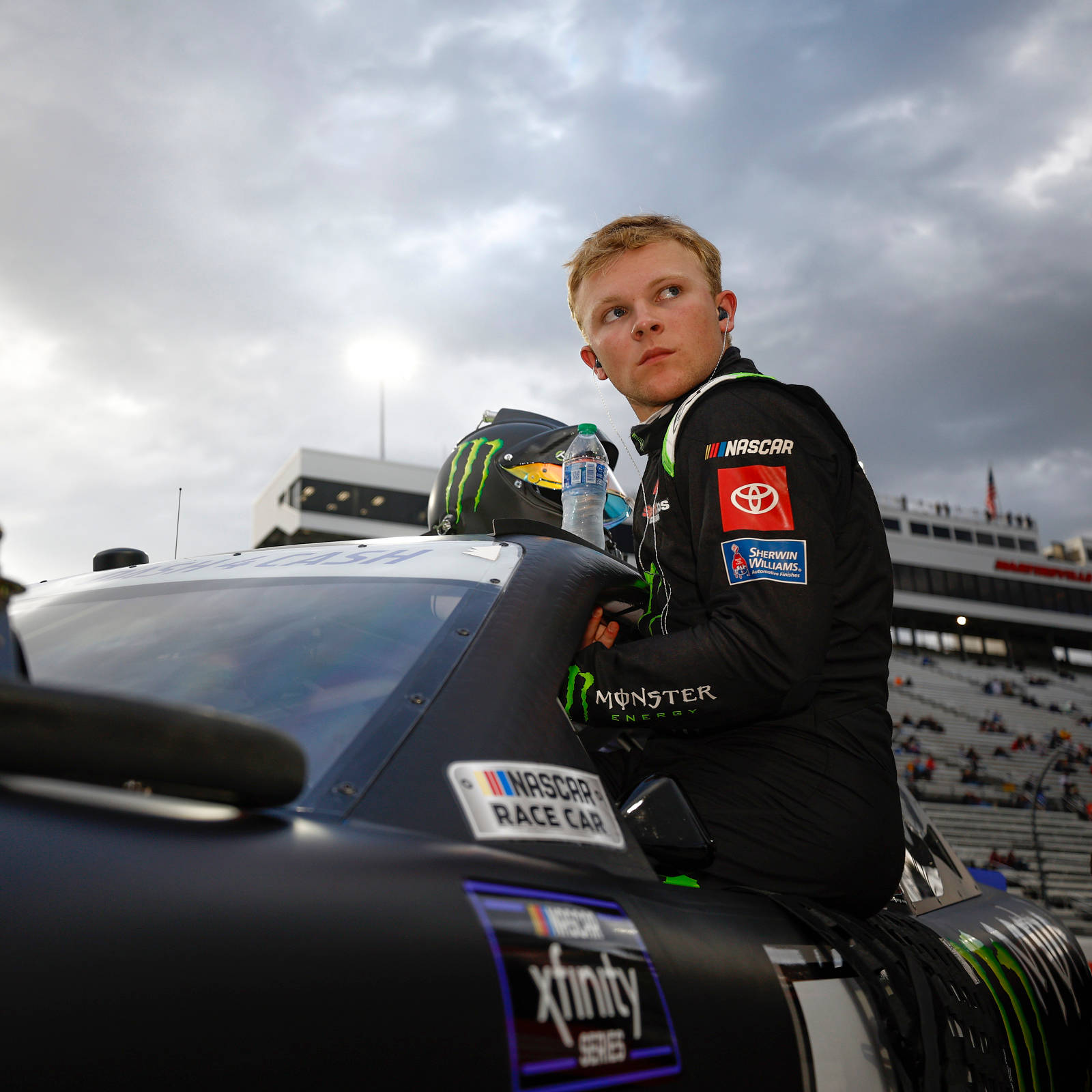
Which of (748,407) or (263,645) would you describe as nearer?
(263,645)

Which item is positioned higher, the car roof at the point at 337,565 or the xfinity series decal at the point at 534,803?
A: the car roof at the point at 337,565

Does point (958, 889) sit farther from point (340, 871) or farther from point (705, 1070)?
point (340, 871)

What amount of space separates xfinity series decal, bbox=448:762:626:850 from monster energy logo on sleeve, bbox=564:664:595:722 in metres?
0.20

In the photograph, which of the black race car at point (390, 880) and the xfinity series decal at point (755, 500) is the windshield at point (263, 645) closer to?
the black race car at point (390, 880)

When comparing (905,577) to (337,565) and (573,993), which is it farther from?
(573,993)

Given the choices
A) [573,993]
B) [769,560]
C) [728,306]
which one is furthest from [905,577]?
[573,993]

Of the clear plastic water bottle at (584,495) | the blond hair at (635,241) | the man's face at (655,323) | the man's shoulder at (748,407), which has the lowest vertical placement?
the man's shoulder at (748,407)

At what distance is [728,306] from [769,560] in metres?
1.01

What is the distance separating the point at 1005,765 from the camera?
29656mm

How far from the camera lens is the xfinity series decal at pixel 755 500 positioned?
1604mm

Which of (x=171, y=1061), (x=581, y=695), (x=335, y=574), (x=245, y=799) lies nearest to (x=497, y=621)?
(x=581, y=695)

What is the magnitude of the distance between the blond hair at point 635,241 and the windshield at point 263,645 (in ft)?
→ 3.46

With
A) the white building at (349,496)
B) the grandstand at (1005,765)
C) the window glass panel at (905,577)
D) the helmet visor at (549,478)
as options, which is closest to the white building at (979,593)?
the window glass panel at (905,577)

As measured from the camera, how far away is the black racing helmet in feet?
11.5
